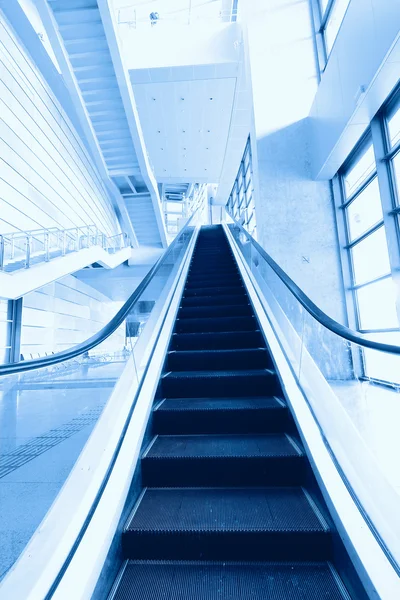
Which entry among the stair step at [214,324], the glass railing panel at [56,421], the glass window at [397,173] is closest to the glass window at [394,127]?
the glass window at [397,173]

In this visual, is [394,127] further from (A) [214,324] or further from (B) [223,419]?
(B) [223,419]

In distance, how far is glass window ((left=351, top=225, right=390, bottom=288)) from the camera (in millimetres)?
5512

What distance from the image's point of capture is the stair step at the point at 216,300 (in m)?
4.54

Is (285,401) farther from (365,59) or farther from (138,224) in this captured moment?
(138,224)

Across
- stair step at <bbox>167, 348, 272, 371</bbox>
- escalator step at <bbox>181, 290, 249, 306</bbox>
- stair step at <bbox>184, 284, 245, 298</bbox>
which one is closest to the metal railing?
stair step at <bbox>184, 284, 245, 298</bbox>

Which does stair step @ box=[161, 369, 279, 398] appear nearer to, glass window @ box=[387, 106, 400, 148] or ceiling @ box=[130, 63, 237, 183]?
glass window @ box=[387, 106, 400, 148]

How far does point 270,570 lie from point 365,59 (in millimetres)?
5857

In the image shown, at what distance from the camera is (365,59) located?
4.62 m

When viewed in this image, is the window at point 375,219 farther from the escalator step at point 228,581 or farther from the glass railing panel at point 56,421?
the escalator step at point 228,581

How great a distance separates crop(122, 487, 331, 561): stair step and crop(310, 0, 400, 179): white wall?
5012 millimetres

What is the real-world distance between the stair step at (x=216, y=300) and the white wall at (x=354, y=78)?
3388 millimetres

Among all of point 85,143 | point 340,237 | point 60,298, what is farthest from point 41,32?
point 340,237

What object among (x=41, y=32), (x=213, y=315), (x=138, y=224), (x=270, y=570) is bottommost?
(x=270, y=570)

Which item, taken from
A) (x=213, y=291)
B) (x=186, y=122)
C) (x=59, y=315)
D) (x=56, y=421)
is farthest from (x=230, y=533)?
(x=186, y=122)
